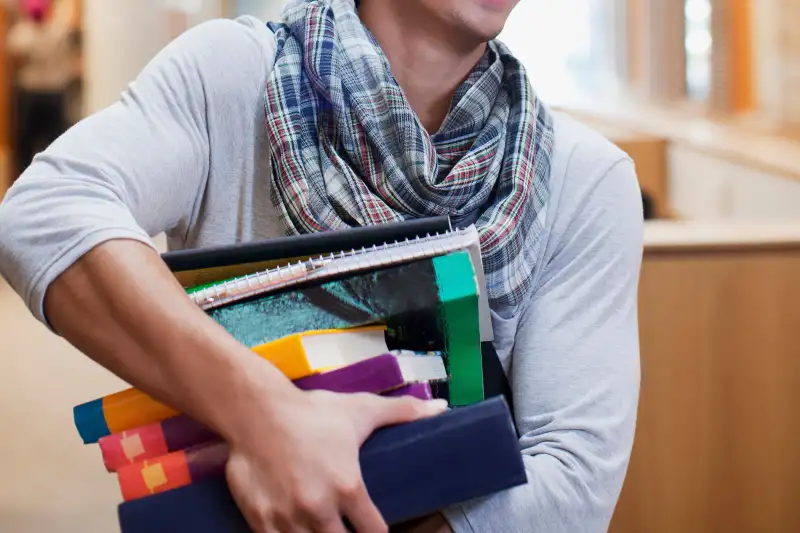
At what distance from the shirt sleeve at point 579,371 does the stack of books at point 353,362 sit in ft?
0.38

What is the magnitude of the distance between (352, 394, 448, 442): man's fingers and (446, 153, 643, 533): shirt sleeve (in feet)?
0.40

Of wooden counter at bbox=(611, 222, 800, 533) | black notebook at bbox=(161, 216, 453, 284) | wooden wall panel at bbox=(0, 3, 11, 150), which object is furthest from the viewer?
wooden wall panel at bbox=(0, 3, 11, 150)

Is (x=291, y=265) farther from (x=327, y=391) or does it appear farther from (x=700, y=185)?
(x=700, y=185)

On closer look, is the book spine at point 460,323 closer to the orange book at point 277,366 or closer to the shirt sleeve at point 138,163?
the orange book at point 277,366

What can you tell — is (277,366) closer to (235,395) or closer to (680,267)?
(235,395)

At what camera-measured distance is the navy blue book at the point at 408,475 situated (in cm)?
65

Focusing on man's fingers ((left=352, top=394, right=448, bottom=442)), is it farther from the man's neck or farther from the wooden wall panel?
the wooden wall panel

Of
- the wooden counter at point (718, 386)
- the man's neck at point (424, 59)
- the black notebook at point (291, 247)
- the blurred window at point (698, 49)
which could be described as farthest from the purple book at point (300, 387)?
the blurred window at point (698, 49)

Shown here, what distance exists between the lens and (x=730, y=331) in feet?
6.03

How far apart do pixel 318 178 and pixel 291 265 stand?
0.23 metres

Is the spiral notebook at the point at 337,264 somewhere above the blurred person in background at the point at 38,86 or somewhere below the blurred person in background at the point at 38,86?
above

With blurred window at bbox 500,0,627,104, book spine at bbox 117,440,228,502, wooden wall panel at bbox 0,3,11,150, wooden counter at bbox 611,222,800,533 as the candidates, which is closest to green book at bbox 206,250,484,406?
book spine at bbox 117,440,228,502

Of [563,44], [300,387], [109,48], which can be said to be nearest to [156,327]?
[300,387]

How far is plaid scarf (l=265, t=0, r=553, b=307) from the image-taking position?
0.92 metres
